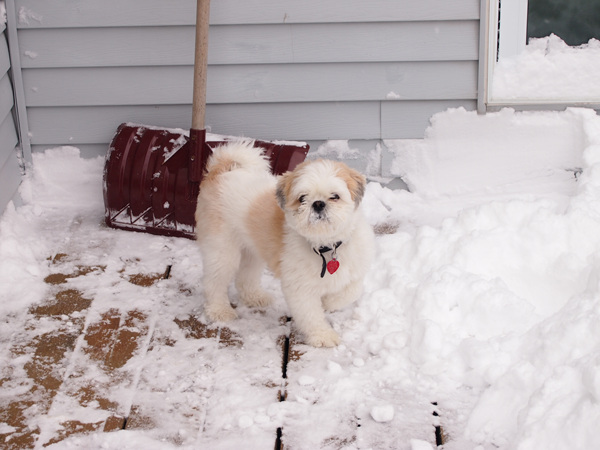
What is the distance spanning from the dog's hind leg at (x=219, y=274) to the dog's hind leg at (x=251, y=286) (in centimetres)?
11

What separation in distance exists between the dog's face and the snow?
1.92 ft

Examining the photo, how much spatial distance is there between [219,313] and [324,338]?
0.56 m

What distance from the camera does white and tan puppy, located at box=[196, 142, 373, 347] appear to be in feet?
9.40

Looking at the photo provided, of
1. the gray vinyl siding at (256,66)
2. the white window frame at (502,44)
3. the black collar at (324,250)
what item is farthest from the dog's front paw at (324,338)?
the white window frame at (502,44)

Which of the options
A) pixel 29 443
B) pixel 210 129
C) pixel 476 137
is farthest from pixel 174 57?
pixel 29 443

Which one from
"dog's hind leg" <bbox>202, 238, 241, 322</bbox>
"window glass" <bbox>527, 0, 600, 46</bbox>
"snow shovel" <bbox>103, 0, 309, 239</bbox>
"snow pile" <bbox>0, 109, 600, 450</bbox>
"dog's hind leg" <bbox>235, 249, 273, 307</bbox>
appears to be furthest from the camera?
"window glass" <bbox>527, 0, 600, 46</bbox>

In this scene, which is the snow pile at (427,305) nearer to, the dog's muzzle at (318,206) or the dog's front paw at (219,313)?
the dog's front paw at (219,313)

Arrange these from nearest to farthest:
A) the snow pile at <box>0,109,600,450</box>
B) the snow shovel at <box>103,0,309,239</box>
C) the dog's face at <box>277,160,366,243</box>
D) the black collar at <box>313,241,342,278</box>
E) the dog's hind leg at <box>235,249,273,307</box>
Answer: the snow pile at <box>0,109,600,450</box>
the dog's face at <box>277,160,366,243</box>
the black collar at <box>313,241,342,278</box>
the dog's hind leg at <box>235,249,273,307</box>
the snow shovel at <box>103,0,309,239</box>

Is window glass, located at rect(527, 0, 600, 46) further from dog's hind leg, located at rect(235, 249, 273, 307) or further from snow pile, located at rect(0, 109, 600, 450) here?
dog's hind leg, located at rect(235, 249, 273, 307)

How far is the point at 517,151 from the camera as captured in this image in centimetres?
→ 454

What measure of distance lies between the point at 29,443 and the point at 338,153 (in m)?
2.59

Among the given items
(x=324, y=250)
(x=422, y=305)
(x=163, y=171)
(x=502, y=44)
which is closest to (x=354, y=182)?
(x=324, y=250)

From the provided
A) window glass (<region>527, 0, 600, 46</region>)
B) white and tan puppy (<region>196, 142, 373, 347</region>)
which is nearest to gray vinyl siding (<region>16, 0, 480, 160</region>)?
window glass (<region>527, 0, 600, 46</region>)

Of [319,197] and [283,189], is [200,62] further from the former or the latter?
[319,197]
